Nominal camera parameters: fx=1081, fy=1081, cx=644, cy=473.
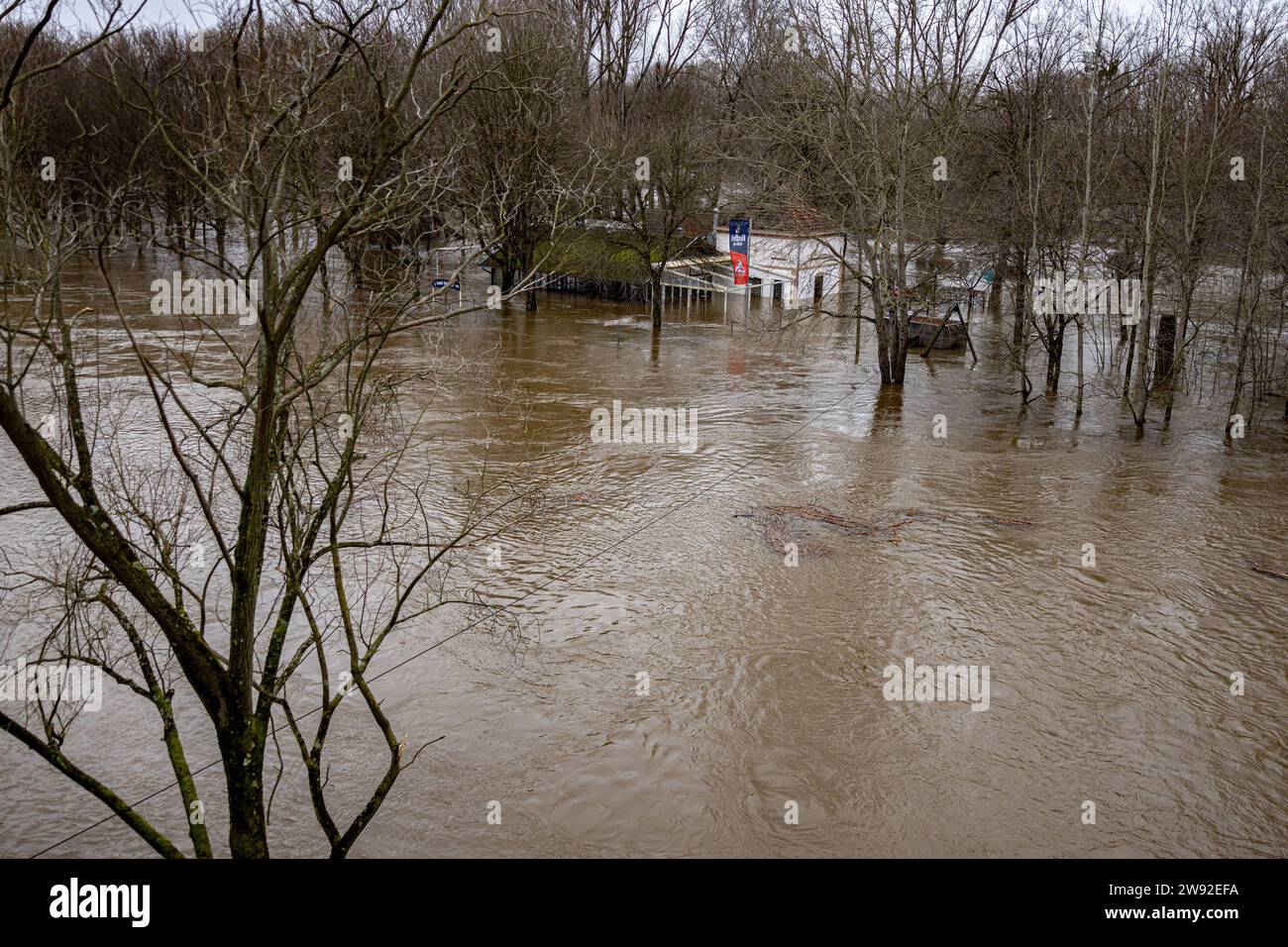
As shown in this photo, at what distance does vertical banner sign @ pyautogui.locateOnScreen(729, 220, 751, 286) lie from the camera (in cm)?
3572

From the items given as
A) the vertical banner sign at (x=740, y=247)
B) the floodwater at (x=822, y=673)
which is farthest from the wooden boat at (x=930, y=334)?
the floodwater at (x=822, y=673)

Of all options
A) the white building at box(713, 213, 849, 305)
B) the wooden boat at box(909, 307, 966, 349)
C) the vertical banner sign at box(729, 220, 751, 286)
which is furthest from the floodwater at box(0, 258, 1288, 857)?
the white building at box(713, 213, 849, 305)

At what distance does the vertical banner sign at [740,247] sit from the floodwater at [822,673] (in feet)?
47.0

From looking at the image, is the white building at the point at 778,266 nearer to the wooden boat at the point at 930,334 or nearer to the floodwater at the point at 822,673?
the wooden boat at the point at 930,334

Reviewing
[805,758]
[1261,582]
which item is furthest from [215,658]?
[1261,582]

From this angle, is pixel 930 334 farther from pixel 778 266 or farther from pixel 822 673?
pixel 822 673

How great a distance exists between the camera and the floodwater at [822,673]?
31.7 feet

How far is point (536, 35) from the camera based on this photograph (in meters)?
37.9

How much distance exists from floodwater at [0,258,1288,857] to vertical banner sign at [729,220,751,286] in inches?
564

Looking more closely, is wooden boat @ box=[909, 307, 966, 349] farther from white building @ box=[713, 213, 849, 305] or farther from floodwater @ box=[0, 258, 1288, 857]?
floodwater @ box=[0, 258, 1288, 857]
